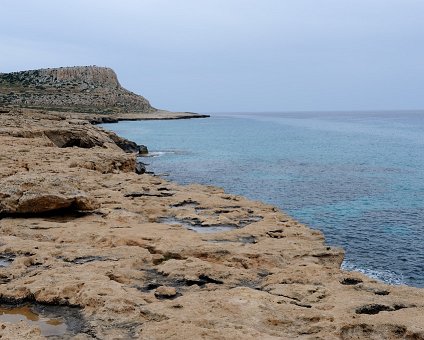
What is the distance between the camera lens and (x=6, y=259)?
602 inches

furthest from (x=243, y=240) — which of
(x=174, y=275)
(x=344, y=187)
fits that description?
(x=344, y=187)

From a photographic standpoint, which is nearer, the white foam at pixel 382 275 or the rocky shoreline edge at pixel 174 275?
the rocky shoreline edge at pixel 174 275

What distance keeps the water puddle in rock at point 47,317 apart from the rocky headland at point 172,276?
3cm

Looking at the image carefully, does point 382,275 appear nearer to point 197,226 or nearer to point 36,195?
point 197,226

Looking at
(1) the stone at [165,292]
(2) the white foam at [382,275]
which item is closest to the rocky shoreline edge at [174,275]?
(1) the stone at [165,292]

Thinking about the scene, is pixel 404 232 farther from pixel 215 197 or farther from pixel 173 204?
pixel 173 204

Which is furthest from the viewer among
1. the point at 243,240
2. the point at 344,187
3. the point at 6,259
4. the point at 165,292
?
the point at 344,187

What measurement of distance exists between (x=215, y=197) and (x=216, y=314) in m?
16.0

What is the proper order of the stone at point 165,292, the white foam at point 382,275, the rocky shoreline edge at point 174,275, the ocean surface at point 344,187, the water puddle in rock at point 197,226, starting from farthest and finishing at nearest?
the ocean surface at point 344,187, the white foam at point 382,275, the water puddle in rock at point 197,226, the stone at point 165,292, the rocky shoreline edge at point 174,275

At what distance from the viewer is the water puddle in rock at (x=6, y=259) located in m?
14.9

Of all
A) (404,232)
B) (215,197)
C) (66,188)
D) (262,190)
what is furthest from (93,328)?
(262,190)

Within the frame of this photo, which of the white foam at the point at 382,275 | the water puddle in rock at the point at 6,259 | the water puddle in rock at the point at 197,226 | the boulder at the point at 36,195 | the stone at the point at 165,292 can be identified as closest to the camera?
the stone at the point at 165,292

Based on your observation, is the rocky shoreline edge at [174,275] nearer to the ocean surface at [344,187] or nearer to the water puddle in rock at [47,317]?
the water puddle in rock at [47,317]

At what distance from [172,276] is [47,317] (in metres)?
3.81
